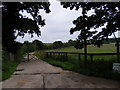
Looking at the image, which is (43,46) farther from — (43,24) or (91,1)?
(91,1)

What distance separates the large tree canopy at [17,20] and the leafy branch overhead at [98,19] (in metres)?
11.0

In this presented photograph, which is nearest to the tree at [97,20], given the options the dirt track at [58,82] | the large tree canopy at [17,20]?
the dirt track at [58,82]

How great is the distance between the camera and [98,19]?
11.6 m

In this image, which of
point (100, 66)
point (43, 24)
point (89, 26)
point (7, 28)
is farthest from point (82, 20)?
point (43, 24)

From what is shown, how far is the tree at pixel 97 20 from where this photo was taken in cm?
1105

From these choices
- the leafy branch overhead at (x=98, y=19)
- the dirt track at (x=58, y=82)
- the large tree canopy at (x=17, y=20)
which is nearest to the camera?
the dirt track at (x=58, y=82)

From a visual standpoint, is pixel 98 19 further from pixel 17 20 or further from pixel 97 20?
pixel 17 20

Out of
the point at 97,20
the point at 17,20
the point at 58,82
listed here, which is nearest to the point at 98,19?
the point at 97,20

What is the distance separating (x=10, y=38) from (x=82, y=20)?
12.8 metres

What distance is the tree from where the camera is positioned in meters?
11.0

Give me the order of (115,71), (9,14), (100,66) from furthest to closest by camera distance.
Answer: (9,14), (100,66), (115,71)

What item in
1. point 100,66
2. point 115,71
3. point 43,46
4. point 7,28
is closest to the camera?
point 115,71

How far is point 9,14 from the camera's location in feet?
79.0

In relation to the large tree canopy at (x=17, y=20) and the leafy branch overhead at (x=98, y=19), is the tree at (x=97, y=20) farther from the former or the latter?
the large tree canopy at (x=17, y=20)
